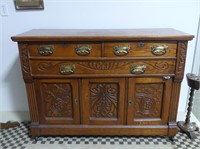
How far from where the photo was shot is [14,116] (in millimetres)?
2086

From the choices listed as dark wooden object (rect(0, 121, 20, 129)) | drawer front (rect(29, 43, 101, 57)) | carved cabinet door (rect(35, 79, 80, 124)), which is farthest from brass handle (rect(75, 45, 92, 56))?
dark wooden object (rect(0, 121, 20, 129))

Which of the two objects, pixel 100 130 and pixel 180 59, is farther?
pixel 100 130

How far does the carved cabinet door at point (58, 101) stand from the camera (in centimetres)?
154

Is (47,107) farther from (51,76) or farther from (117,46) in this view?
(117,46)

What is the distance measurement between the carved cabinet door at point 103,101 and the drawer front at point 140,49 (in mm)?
216

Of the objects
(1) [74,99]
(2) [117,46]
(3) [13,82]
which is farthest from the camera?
(3) [13,82]

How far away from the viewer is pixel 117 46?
1417 mm

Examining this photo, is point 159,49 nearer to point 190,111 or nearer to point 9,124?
point 190,111

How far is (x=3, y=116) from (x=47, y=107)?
78 centimetres

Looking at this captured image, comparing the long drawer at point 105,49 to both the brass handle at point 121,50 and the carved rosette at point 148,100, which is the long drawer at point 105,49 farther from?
the carved rosette at point 148,100

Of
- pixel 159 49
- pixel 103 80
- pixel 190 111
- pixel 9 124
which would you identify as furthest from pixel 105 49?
pixel 9 124

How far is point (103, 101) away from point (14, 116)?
110cm

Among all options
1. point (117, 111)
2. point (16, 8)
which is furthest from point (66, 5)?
point (117, 111)

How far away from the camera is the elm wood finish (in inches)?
55.7
